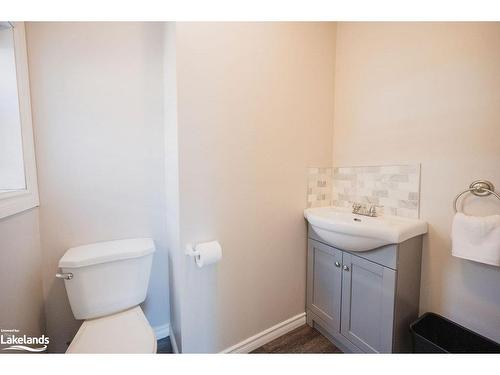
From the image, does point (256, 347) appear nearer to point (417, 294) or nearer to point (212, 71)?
point (417, 294)

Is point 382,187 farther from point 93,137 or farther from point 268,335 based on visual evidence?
point 93,137

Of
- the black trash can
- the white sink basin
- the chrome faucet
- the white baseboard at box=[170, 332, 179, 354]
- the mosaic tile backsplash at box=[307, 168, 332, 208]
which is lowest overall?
the white baseboard at box=[170, 332, 179, 354]

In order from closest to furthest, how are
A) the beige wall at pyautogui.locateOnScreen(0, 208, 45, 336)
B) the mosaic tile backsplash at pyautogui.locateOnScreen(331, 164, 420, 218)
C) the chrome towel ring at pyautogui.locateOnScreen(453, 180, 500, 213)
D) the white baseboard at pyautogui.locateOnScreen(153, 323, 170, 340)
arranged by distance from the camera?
the beige wall at pyautogui.locateOnScreen(0, 208, 45, 336), the chrome towel ring at pyautogui.locateOnScreen(453, 180, 500, 213), the mosaic tile backsplash at pyautogui.locateOnScreen(331, 164, 420, 218), the white baseboard at pyautogui.locateOnScreen(153, 323, 170, 340)

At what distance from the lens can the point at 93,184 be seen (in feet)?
4.31

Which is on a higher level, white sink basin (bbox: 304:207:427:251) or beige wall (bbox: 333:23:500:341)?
beige wall (bbox: 333:23:500:341)

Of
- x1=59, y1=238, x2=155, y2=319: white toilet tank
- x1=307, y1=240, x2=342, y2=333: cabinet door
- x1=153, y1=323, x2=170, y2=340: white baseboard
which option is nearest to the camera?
x1=59, y1=238, x2=155, y2=319: white toilet tank

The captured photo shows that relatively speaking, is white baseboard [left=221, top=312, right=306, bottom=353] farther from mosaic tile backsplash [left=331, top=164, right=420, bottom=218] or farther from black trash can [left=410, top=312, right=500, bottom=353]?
mosaic tile backsplash [left=331, top=164, right=420, bottom=218]

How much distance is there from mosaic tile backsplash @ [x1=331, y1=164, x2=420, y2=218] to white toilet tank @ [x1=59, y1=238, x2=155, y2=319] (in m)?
1.38

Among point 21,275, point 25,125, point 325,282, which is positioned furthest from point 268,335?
point 25,125

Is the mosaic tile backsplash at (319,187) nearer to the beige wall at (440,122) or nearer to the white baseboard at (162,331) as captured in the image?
the beige wall at (440,122)

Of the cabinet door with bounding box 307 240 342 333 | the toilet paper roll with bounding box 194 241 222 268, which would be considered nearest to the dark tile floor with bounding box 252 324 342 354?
the cabinet door with bounding box 307 240 342 333

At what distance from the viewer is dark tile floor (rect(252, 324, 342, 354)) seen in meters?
1.41
